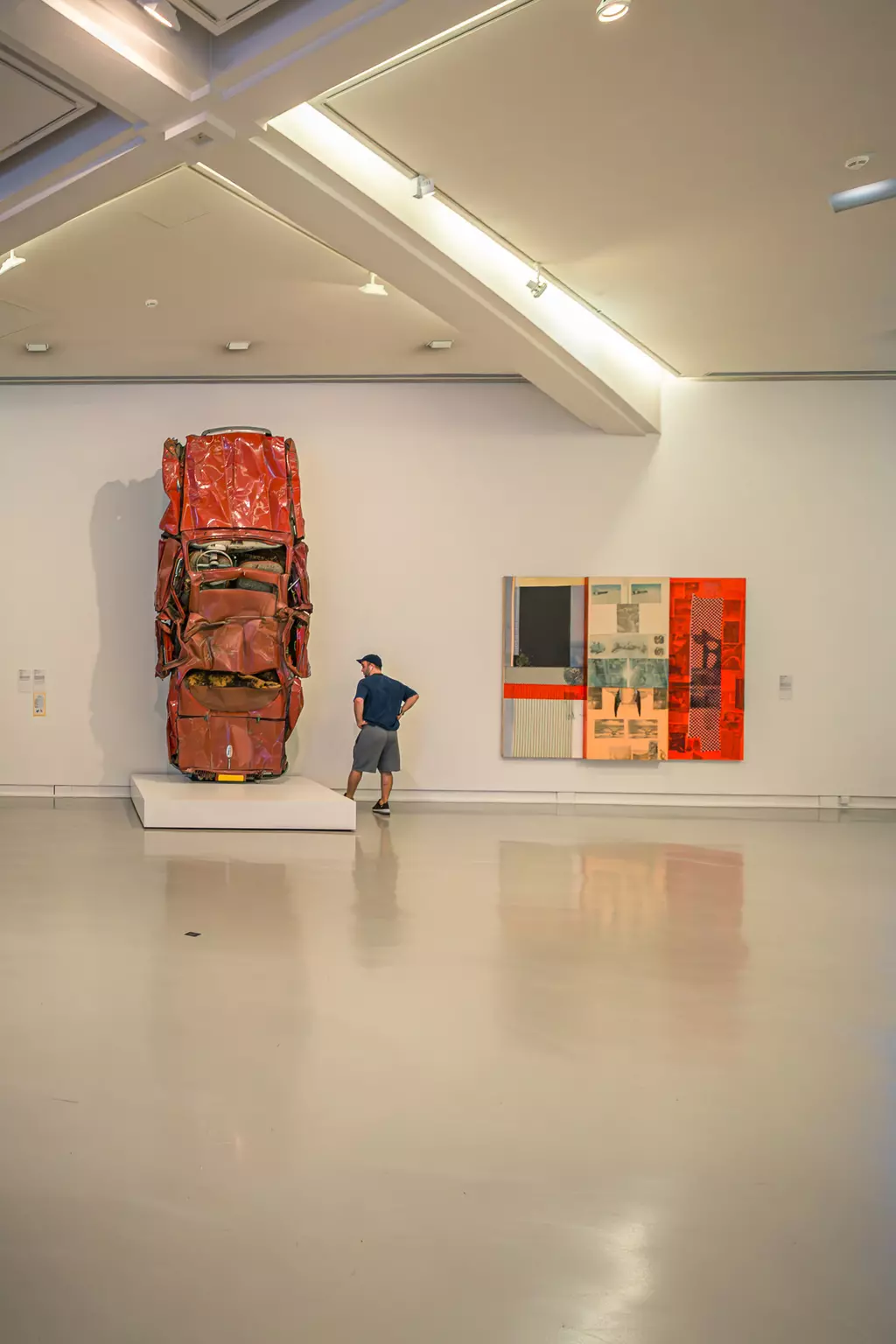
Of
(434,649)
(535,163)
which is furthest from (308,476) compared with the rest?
(535,163)

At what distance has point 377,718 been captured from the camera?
9.50 m

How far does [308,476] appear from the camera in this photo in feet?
34.3

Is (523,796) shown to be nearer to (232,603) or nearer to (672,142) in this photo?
(232,603)

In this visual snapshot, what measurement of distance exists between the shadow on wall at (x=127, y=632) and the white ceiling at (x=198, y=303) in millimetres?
1282

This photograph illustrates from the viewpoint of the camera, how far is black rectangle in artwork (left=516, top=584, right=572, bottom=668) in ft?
34.0

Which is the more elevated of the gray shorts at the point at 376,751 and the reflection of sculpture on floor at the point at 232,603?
the reflection of sculpture on floor at the point at 232,603

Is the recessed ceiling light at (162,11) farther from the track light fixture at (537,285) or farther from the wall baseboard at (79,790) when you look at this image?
the wall baseboard at (79,790)

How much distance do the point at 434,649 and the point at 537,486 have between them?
186 cm

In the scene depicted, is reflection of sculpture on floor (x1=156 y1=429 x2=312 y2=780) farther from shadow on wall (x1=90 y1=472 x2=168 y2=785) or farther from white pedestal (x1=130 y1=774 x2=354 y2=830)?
shadow on wall (x1=90 y1=472 x2=168 y2=785)

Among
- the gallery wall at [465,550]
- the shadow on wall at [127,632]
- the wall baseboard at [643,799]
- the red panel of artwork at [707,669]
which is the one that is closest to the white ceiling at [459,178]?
the gallery wall at [465,550]

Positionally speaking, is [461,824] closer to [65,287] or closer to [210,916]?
[210,916]

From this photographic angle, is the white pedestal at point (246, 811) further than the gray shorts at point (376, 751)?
No

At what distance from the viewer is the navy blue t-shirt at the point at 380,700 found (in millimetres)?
9484

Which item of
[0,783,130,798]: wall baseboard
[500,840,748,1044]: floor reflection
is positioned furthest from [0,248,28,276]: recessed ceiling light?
[500,840,748,1044]: floor reflection
